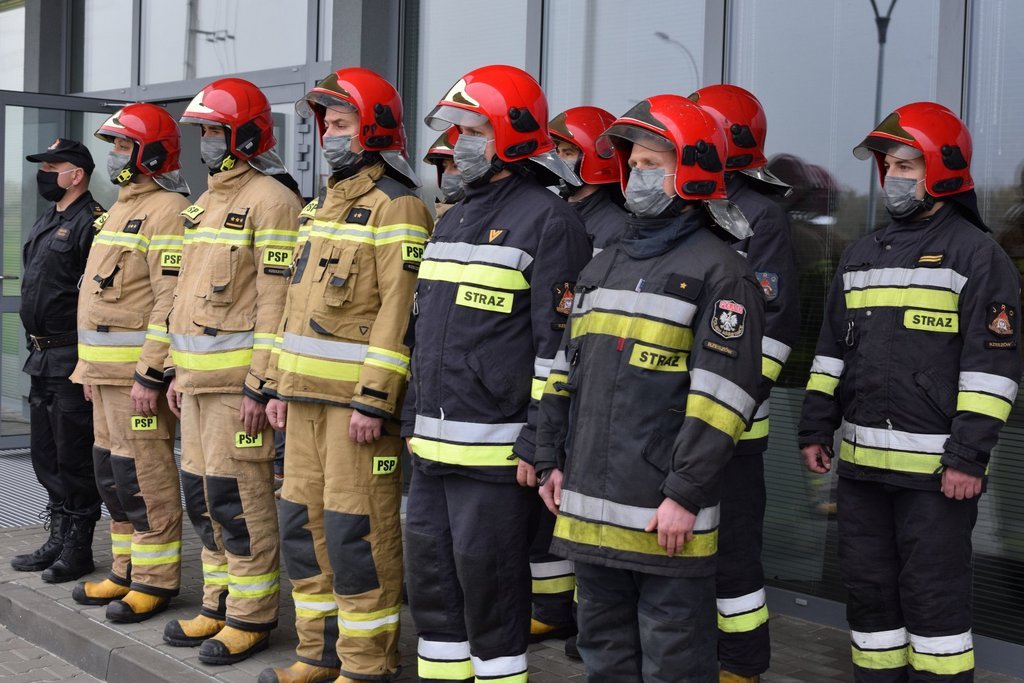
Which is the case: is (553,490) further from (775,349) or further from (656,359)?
(775,349)

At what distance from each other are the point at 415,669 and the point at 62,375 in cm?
301

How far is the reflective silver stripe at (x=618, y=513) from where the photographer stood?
11.5 feet

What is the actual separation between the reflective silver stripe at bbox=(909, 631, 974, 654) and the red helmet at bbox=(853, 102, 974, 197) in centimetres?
163

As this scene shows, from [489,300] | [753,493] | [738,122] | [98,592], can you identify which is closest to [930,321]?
[753,493]

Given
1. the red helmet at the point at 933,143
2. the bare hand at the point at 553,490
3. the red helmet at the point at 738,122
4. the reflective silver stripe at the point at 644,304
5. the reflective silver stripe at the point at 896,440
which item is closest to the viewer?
the reflective silver stripe at the point at 644,304

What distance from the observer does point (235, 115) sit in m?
5.57

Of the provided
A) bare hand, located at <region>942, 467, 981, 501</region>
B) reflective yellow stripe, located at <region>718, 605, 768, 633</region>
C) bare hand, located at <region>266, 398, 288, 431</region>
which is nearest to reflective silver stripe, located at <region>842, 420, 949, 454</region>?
bare hand, located at <region>942, 467, 981, 501</region>

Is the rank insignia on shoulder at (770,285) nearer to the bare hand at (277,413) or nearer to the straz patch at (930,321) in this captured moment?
the straz patch at (930,321)

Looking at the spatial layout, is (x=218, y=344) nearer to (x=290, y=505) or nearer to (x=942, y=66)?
(x=290, y=505)

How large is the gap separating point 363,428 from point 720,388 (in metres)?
1.69

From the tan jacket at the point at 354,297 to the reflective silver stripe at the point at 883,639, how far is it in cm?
203

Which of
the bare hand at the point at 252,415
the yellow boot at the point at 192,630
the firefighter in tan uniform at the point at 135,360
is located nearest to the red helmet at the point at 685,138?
the bare hand at the point at 252,415

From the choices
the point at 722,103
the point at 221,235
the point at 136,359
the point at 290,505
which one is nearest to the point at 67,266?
the point at 136,359

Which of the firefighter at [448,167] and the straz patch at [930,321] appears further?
the firefighter at [448,167]
